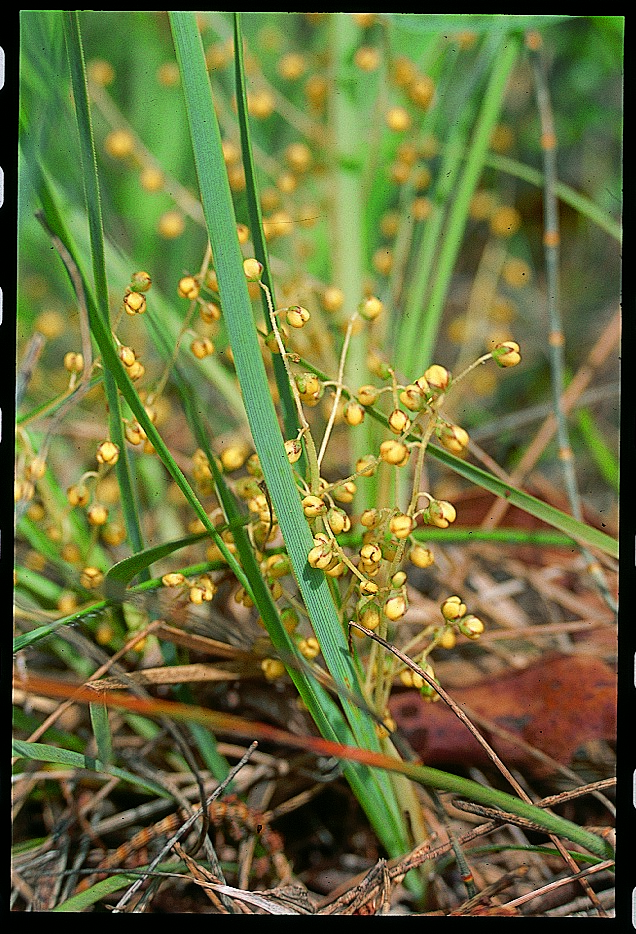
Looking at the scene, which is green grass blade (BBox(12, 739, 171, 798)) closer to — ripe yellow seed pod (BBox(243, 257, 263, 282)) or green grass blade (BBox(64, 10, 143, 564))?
green grass blade (BBox(64, 10, 143, 564))

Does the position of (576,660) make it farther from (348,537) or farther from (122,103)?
(122,103)

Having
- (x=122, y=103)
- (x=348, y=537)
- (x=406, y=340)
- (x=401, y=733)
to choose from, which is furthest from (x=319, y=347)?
(x=122, y=103)

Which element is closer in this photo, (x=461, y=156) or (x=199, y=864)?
(x=199, y=864)

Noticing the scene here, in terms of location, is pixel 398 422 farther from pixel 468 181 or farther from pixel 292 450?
pixel 468 181

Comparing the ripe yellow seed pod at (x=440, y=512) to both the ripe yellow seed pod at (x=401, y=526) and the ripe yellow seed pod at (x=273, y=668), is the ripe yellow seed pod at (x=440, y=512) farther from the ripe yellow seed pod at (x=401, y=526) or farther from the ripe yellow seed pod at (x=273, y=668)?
the ripe yellow seed pod at (x=273, y=668)

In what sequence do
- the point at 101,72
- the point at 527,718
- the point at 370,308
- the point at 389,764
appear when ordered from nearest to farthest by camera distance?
the point at 389,764 < the point at 370,308 < the point at 527,718 < the point at 101,72

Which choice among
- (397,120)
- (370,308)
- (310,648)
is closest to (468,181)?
(397,120)

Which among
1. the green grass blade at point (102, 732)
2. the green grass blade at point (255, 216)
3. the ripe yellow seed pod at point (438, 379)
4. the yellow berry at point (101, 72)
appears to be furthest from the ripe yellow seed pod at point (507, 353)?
the yellow berry at point (101, 72)
